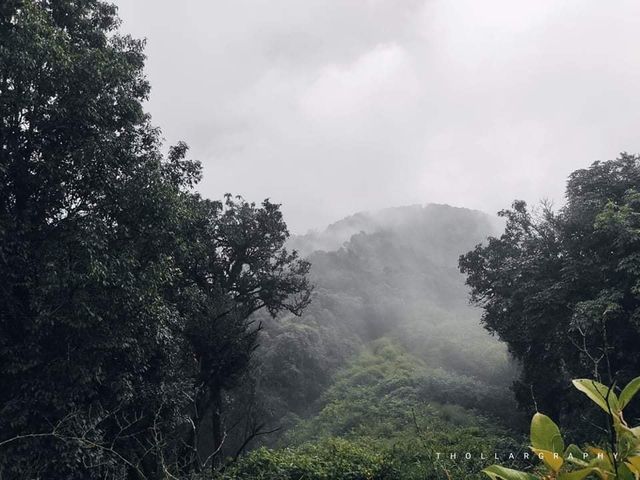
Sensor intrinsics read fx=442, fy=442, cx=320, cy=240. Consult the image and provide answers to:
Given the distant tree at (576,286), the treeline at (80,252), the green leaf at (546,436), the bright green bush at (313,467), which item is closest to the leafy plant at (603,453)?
the green leaf at (546,436)

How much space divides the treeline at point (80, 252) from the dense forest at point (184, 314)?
0.12ft

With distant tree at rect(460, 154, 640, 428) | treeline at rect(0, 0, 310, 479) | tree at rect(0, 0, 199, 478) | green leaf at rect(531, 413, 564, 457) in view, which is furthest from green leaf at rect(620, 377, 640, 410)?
distant tree at rect(460, 154, 640, 428)

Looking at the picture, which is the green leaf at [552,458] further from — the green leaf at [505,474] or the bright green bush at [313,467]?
the bright green bush at [313,467]

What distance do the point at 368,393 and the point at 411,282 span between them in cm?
2124

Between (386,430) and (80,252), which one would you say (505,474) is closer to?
(80,252)

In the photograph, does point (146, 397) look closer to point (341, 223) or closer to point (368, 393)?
point (368, 393)

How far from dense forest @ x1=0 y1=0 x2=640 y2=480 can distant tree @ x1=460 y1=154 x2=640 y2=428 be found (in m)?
0.07

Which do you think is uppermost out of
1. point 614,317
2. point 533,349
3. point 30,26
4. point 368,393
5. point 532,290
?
point 30,26

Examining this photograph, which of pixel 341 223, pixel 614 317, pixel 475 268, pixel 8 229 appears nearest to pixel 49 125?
pixel 8 229

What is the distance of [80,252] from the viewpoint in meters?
7.36

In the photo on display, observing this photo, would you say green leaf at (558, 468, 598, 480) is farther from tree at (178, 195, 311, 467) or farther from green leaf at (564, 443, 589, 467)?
tree at (178, 195, 311, 467)

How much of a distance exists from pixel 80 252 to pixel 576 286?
1302 centimetres

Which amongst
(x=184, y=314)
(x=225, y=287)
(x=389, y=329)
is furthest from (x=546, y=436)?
(x=389, y=329)

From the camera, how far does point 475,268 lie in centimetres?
1966
